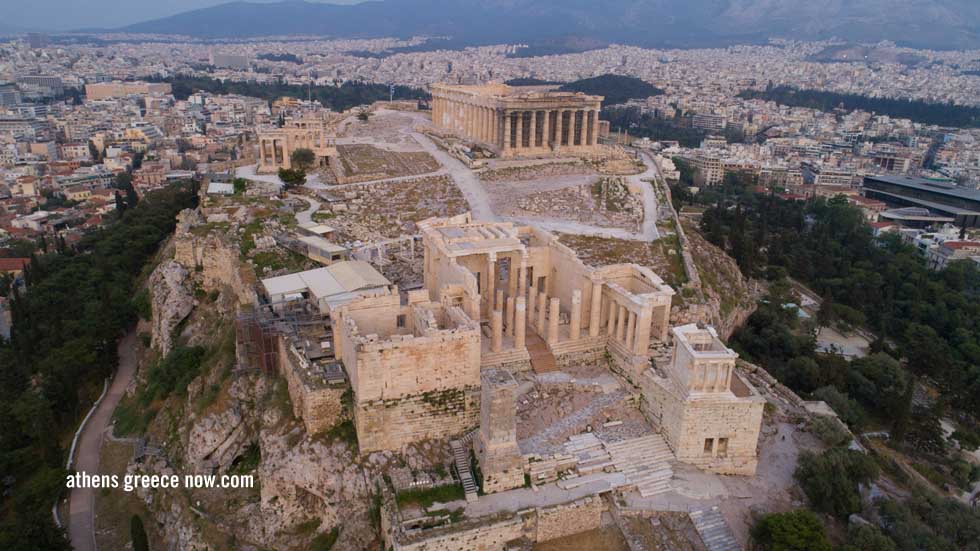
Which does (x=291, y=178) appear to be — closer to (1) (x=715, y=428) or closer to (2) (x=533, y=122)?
(2) (x=533, y=122)

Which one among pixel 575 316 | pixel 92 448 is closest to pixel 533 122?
pixel 575 316

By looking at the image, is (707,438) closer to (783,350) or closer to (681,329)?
(681,329)

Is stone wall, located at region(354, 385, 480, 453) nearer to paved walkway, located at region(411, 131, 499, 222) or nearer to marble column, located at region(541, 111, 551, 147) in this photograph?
paved walkway, located at region(411, 131, 499, 222)

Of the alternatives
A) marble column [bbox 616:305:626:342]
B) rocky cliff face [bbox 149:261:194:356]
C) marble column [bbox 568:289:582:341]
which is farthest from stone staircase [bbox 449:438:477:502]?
rocky cliff face [bbox 149:261:194:356]

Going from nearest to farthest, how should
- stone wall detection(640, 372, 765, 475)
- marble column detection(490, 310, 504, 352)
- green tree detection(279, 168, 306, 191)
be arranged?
stone wall detection(640, 372, 765, 475)
marble column detection(490, 310, 504, 352)
green tree detection(279, 168, 306, 191)

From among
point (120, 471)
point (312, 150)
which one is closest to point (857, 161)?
point (312, 150)

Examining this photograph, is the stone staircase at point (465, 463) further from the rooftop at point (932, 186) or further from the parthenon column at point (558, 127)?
the rooftop at point (932, 186)
